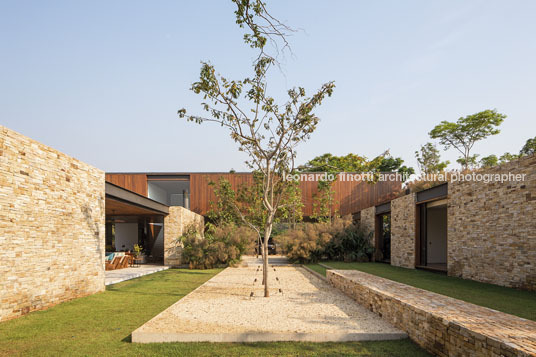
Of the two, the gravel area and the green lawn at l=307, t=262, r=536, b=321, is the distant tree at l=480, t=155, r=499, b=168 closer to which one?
the green lawn at l=307, t=262, r=536, b=321

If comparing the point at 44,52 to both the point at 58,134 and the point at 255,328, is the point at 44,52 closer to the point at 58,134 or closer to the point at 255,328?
the point at 58,134

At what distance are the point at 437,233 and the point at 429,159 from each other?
42.3ft

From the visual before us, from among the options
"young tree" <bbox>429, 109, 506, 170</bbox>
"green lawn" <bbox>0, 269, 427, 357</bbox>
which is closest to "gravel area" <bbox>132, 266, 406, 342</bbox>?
"green lawn" <bbox>0, 269, 427, 357</bbox>

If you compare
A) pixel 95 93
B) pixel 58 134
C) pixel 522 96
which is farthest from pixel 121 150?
pixel 522 96

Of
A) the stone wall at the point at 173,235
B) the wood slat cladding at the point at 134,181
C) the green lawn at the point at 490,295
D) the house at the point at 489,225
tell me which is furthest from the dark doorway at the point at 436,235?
the wood slat cladding at the point at 134,181

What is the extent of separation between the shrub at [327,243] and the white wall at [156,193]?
33.4 feet

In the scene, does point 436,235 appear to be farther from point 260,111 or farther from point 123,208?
point 123,208

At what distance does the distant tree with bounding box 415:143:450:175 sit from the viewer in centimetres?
2628

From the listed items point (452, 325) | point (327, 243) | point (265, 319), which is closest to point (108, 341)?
point (265, 319)

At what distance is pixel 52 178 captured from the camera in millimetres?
6199

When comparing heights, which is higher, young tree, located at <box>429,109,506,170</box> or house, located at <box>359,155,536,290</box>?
young tree, located at <box>429,109,506,170</box>

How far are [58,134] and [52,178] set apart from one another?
7.85 m

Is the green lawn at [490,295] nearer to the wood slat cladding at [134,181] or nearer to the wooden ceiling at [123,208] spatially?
the wooden ceiling at [123,208]

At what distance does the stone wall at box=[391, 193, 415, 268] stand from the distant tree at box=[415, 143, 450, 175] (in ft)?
43.8
